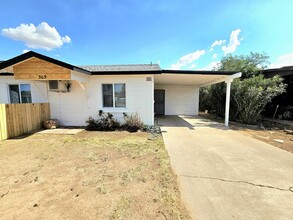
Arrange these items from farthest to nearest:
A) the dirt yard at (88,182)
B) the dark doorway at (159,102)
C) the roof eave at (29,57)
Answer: the dark doorway at (159,102)
the roof eave at (29,57)
the dirt yard at (88,182)

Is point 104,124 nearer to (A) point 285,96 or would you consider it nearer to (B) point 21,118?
(B) point 21,118

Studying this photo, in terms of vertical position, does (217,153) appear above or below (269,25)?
below

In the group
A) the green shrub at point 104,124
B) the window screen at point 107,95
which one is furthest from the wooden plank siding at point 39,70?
the green shrub at point 104,124

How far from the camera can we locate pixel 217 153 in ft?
13.7

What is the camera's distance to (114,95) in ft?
23.8

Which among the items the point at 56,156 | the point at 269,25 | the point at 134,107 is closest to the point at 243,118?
the point at 269,25

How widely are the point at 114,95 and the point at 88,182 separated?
5.06m

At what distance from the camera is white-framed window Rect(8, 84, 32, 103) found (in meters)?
7.88

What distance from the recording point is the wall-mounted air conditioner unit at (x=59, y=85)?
7121 millimetres

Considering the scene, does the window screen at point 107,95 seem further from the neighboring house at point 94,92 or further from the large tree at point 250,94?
the large tree at point 250,94

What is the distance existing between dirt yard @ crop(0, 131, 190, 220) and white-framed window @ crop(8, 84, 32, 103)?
4157 millimetres

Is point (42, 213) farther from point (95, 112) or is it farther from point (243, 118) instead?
point (243, 118)

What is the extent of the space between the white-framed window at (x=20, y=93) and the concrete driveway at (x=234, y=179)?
26.8 feet

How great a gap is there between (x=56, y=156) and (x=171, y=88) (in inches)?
411
